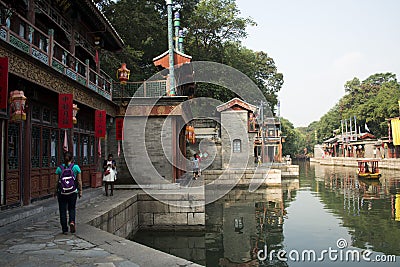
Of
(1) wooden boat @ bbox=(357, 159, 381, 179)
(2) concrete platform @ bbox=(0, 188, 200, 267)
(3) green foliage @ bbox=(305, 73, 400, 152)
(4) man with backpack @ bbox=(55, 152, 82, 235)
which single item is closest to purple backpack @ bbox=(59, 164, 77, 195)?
(4) man with backpack @ bbox=(55, 152, 82, 235)

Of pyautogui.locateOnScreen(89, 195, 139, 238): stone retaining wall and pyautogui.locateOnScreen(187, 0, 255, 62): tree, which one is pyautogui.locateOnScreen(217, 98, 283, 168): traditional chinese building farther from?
pyautogui.locateOnScreen(89, 195, 139, 238): stone retaining wall

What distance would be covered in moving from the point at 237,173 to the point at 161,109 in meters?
10.1

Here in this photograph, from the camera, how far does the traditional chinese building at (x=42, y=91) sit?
6480mm

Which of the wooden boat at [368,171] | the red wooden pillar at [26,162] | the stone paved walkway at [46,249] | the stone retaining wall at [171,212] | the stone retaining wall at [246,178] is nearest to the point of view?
the stone paved walkway at [46,249]

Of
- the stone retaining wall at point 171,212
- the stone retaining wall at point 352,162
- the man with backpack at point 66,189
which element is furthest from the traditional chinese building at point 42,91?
the stone retaining wall at point 352,162

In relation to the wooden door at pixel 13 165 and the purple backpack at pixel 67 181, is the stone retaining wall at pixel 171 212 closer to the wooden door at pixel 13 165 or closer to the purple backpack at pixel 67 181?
the wooden door at pixel 13 165

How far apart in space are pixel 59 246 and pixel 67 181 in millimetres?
1023

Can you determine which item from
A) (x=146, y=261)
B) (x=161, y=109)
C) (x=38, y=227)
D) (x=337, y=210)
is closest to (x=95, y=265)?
(x=146, y=261)

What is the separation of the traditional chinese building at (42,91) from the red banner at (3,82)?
0.6 inches

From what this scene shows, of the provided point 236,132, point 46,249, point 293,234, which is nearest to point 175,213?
point 293,234

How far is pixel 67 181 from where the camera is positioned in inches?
217

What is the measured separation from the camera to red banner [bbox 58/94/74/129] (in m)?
7.93

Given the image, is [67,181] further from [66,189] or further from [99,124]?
[99,124]

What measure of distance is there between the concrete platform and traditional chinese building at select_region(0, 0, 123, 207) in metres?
0.86
